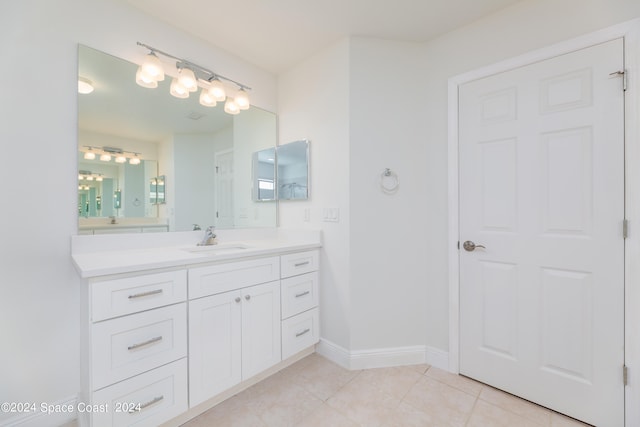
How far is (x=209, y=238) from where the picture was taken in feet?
6.39

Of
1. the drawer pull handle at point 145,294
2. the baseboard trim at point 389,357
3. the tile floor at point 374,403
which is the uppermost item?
the drawer pull handle at point 145,294

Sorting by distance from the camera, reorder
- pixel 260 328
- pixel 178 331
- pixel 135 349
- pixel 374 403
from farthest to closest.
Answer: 1. pixel 260 328
2. pixel 374 403
3. pixel 178 331
4. pixel 135 349

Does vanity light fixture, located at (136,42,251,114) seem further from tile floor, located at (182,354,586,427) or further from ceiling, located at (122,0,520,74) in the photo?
tile floor, located at (182,354,586,427)

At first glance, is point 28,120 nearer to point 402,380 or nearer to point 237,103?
point 237,103

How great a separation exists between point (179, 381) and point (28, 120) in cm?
149

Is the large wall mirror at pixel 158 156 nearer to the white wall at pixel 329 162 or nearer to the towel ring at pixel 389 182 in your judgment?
the white wall at pixel 329 162

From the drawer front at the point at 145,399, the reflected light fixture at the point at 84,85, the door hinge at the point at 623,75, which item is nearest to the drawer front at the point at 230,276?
the drawer front at the point at 145,399

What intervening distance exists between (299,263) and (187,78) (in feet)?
4.87

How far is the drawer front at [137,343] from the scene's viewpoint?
43.5 inches

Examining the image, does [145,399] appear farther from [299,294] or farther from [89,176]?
[89,176]

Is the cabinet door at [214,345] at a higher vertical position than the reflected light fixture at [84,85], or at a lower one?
lower

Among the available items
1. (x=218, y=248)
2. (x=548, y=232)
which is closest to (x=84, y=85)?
(x=218, y=248)

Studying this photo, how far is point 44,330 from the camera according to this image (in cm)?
136

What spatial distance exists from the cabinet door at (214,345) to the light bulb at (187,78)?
1.41 m
